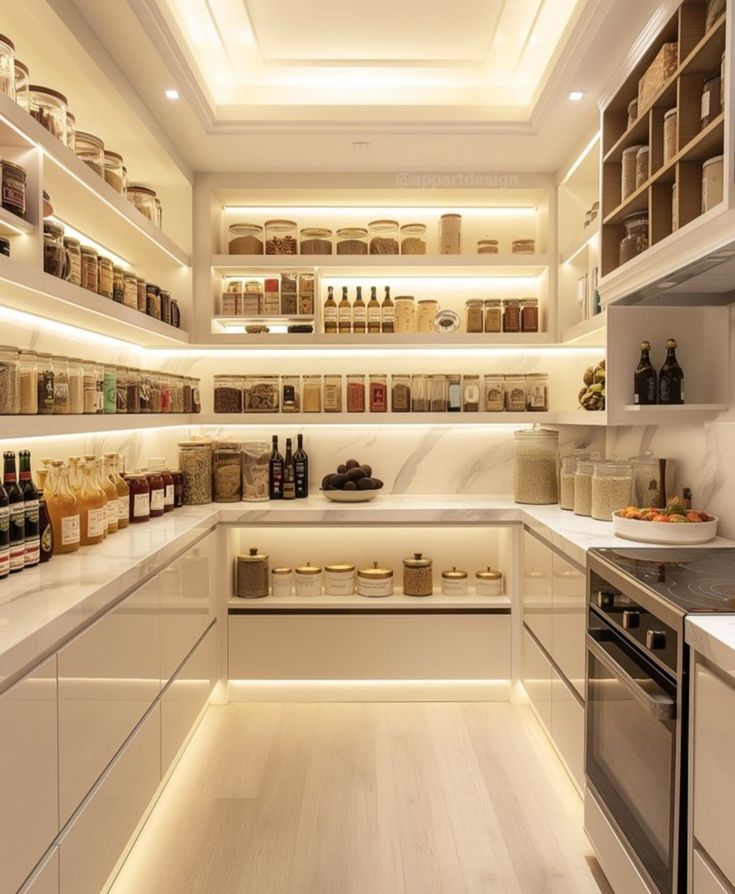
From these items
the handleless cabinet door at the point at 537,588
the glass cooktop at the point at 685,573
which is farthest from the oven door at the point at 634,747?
the handleless cabinet door at the point at 537,588

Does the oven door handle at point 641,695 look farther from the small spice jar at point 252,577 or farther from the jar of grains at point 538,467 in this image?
the small spice jar at point 252,577

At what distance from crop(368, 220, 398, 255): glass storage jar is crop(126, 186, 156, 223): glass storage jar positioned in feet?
3.69

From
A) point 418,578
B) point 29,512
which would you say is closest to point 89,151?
point 29,512

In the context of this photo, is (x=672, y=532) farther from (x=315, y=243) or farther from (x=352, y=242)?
(x=315, y=243)

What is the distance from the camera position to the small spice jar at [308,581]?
327 cm

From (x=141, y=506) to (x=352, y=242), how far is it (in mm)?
1683

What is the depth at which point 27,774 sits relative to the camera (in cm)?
132

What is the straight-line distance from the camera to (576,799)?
7.81 feet

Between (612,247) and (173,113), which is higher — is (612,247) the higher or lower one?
the lower one

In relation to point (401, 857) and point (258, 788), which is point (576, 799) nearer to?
point (401, 857)

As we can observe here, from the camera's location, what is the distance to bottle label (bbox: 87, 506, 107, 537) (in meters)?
2.28

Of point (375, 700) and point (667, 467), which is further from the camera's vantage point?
point (375, 700)

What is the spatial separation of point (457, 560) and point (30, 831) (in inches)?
102

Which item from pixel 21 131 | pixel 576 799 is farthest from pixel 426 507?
pixel 21 131
